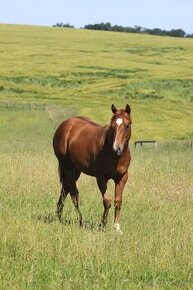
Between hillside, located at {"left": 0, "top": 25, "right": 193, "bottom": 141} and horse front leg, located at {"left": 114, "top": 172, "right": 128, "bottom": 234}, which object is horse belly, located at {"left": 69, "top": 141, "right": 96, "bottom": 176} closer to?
horse front leg, located at {"left": 114, "top": 172, "right": 128, "bottom": 234}

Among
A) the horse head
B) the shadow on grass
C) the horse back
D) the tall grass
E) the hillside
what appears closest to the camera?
the tall grass

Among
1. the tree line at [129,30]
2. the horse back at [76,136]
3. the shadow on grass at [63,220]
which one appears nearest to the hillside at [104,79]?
the horse back at [76,136]

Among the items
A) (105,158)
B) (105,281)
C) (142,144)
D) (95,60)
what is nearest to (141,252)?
(105,281)

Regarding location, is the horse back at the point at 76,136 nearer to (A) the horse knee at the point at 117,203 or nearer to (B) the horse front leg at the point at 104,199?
(B) the horse front leg at the point at 104,199

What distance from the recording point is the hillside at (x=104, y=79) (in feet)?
143

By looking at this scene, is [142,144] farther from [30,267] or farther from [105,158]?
[30,267]

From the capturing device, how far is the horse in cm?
948

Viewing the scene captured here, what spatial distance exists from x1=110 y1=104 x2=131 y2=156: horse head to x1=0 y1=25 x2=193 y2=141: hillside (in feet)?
89.6

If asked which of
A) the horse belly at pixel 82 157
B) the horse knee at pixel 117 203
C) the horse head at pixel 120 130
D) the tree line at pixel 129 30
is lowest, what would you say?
the tree line at pixel 129 30

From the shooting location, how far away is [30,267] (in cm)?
695

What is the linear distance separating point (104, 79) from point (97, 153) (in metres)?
50.8

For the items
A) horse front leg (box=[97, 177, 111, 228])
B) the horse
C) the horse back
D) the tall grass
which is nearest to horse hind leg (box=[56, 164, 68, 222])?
the horse

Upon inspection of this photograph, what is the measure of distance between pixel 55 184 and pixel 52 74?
48134 millimetres

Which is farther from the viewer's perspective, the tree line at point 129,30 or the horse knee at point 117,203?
the tree line at point 129,30
